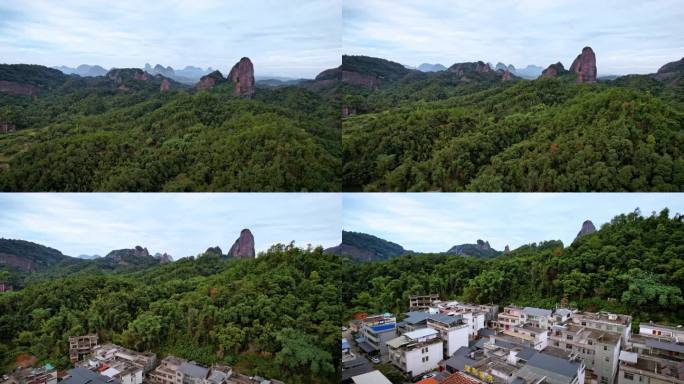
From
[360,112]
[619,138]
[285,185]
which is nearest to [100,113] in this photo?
[285,185]

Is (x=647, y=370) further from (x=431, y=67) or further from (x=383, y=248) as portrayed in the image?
(x=431, y=67)


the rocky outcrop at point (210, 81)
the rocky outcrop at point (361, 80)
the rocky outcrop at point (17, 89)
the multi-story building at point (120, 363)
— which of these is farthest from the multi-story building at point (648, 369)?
the rocky outcrop at point (17, 89)

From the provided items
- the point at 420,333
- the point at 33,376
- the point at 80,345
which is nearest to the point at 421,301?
the point at 420,333

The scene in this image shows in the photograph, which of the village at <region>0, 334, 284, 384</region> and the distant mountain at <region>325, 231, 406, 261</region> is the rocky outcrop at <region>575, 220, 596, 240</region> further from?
the village at <region>0, 334, 284, 384</region>

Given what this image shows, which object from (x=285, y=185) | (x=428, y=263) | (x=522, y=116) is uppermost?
(x=522, y=116)

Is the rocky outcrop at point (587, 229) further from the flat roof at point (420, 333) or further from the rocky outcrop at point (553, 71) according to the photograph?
the flat roof at point (420, 333)

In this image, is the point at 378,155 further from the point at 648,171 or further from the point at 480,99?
the point at 648,171
